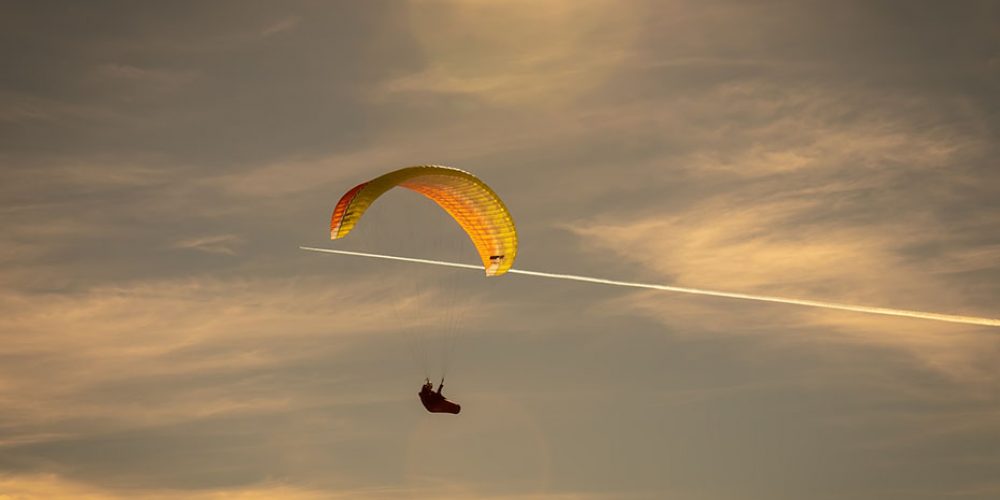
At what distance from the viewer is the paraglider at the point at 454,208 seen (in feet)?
173

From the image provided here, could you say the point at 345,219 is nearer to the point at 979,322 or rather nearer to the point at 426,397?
the point at 426,397

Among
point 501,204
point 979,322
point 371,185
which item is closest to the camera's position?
point 979,322

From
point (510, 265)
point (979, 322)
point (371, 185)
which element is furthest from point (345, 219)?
point (979, 322)

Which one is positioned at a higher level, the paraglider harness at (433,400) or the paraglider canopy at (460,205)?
the paraglider canopy at (460,205)

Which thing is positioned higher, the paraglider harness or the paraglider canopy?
the paraglider canopy

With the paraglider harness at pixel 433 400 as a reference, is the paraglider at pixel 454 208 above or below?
above

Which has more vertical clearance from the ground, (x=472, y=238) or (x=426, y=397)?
(x=472, y=238)

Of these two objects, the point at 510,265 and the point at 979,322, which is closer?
the point at 979,322

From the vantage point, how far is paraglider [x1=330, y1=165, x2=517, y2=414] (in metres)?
52.8

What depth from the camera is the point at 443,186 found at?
55688mm

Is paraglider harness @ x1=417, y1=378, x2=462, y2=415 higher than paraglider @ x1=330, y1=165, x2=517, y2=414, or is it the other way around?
paraglider @ x1=330, y1=165, x2=517, y2=414

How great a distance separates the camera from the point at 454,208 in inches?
2287

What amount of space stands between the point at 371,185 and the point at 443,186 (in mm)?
4817

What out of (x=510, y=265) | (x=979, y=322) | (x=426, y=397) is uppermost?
(x=510, y=265)
